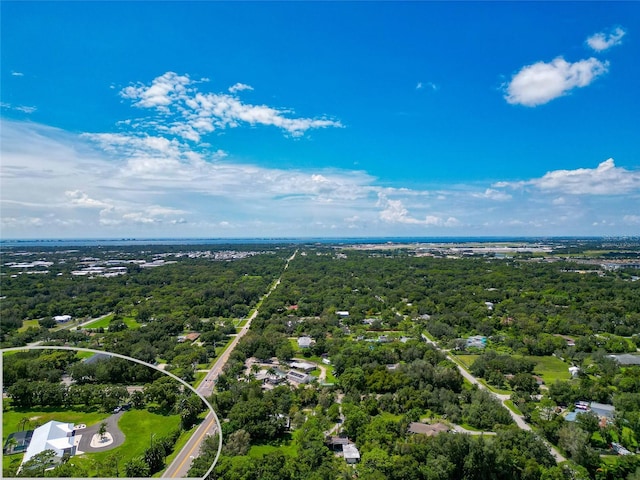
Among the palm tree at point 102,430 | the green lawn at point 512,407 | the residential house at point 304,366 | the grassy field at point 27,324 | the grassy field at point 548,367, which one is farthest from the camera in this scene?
the grassy field at point 27,324

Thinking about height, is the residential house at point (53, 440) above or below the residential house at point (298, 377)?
above

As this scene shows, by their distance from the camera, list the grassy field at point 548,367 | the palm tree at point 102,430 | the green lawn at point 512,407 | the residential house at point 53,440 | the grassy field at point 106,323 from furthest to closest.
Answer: the grassy field at point 106,323
the grassy field at point 548,367
the green lawn at point 512,407
the palm tree at point 102,430
the residential house at point 53,440

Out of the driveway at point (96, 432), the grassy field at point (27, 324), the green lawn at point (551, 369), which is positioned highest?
the driveway at point (96, 432)

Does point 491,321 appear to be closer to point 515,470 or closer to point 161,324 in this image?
point 515,470

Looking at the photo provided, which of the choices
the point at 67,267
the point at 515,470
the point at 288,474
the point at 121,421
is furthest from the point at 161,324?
the point at 67,267

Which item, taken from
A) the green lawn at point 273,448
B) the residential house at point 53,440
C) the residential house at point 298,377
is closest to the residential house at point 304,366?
the residential house at point 298,377

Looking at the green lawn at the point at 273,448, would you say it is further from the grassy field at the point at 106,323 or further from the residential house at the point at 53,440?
the grassy field at the point at 106,323

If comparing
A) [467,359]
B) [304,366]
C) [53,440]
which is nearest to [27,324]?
[304,366]

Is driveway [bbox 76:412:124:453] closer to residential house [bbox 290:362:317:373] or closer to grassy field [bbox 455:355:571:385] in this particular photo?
residential house [bbox 290:362:317:373]

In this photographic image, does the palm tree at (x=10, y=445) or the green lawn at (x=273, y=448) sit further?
the green lawn at (x=273, y=448)

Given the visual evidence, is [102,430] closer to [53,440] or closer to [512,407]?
[53,440]
